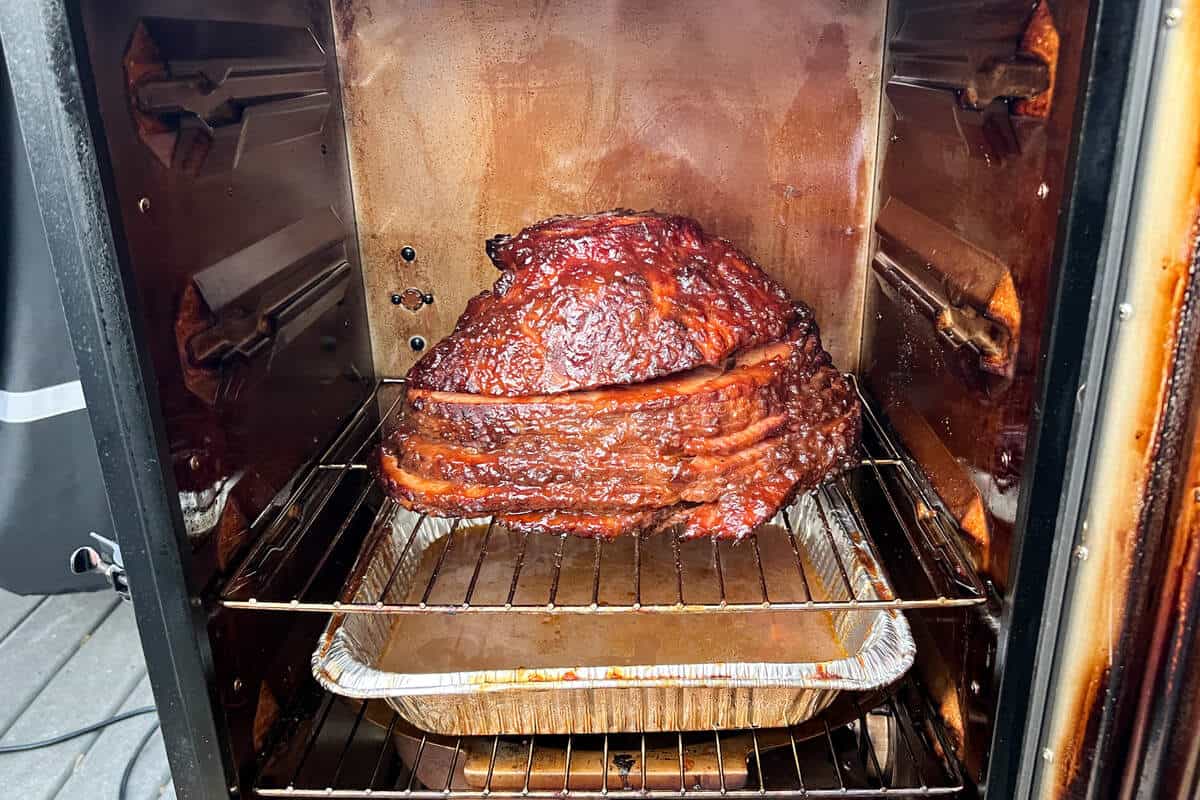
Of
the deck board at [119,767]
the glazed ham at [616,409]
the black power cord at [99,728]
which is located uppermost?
the glazed ham at [616,409]

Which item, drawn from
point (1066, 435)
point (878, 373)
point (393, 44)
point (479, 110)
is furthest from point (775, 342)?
point (393, 44)

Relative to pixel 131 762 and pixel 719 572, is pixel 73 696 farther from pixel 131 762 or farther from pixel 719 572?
pixel 719 572

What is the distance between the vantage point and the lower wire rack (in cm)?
132

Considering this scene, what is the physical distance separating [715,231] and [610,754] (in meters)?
0.96

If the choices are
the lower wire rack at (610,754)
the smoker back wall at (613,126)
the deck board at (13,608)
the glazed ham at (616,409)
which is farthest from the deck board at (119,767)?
the smoker back wall at (613,126)

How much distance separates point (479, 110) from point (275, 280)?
0.54 m

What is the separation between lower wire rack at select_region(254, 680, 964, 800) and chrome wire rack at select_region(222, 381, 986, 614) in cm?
19

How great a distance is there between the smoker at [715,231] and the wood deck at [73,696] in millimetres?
508

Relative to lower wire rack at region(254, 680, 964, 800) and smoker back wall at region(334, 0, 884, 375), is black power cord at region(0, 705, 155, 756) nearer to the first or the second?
lower wire rack at region(254, 680, 964, 800)

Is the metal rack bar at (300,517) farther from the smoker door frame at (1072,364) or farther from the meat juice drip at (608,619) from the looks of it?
the smoker door frame at (1072,364)

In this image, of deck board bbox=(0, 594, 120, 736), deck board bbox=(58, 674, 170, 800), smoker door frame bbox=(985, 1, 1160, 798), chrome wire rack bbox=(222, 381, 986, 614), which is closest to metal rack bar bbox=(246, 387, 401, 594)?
chrome wire rack bbox=(222, 381, 986, 614)

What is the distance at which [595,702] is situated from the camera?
4.25ft

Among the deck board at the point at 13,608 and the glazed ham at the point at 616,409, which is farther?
the deck board at the point at 13,608

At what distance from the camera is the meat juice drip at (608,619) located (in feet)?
4.73
